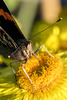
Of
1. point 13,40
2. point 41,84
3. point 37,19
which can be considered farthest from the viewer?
point 37,19

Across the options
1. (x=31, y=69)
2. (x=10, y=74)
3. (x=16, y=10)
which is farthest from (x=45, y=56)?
(x=16, y=10)

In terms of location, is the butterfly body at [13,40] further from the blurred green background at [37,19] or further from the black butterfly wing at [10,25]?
the blurred green background at [37,19]

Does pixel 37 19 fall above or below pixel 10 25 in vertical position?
below

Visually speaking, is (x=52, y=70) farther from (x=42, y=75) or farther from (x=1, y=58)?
(x=1, y=58)

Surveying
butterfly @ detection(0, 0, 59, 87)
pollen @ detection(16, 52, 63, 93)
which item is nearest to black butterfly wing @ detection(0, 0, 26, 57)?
butterfly @ detection(0, 0, 59, 87)

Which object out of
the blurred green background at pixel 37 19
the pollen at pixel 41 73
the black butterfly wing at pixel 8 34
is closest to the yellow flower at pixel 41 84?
the pollen at pixel 41 73

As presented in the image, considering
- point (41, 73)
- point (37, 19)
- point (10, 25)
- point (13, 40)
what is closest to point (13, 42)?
point (13, 40)

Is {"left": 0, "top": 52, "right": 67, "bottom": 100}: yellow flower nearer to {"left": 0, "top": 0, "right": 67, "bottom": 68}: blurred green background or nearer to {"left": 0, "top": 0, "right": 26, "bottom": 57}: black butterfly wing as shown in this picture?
{"left": 0, "top": 0, "right": 26, "bottom": 57}: black butterfly wing

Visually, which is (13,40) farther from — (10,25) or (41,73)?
(41,73)
